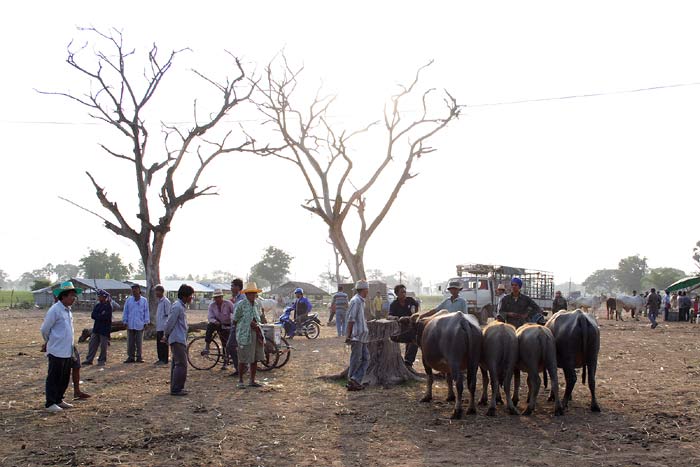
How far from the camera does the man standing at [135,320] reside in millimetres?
16266

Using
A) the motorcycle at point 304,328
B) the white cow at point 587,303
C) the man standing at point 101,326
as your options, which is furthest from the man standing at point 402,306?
the white cow at point 587,303

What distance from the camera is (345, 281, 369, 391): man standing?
11719 mm

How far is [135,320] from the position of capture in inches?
639

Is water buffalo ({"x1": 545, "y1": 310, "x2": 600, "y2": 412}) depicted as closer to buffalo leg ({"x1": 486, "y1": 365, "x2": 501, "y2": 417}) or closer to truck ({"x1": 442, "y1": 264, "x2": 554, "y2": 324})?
buffalo leg ({"x1": 486, "y1": 365, "x2": 501, "y2": 417})

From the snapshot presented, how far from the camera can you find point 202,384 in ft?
42.2

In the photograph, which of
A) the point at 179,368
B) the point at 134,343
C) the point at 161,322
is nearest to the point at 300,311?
the point at 134,343

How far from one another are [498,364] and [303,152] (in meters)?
20.9

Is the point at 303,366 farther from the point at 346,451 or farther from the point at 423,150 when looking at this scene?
the point at 423,150

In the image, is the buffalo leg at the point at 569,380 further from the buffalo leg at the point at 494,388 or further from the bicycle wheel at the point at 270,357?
the bicycle wheel at the point at 270,357

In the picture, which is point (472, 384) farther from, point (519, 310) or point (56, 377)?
point (56, 377)

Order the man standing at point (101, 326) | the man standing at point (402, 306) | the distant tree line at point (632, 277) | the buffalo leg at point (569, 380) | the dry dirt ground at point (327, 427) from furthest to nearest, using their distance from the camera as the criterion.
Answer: the distant tree line at point (632, 277) < the man standing at point (101, 326) < the man standing at point (402, 306) < the buffalo leg at point (569, 380) < the dry dirt ground at point (327, 427)

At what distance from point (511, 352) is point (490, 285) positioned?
23985mm

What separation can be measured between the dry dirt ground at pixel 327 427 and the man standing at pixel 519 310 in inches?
55.4

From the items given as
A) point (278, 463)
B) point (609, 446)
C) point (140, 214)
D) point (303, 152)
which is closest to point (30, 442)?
point (278, 463)
